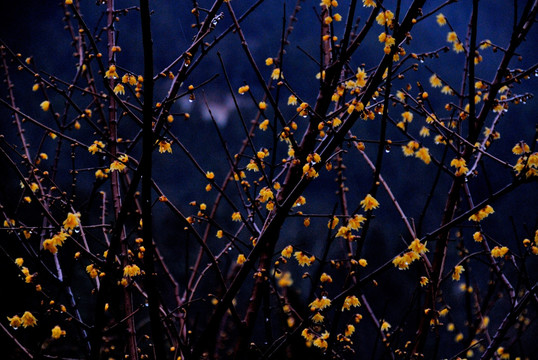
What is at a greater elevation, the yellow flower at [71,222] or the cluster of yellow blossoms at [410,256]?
the cluster of yellow blossoms at [410,256]

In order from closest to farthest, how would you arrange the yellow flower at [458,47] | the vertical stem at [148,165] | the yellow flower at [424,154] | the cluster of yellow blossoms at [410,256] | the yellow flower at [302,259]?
the vertical stem at [148,165] < the cluster of yellow blossoms at [410,256] < the yellow flower at [302,259] < the yellow flower at [424,154] < the yellow flower at [458,47]

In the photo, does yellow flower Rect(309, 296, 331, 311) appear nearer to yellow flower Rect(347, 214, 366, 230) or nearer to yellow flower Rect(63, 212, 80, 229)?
yellow flower Rect(347, 214, 366, 230)

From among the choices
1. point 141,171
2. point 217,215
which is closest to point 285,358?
point 217,215

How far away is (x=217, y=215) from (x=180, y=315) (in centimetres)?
165

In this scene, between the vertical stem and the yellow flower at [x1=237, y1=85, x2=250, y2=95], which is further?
the yellow flower at [x1=237, y1=85, x2=250, y2=95]

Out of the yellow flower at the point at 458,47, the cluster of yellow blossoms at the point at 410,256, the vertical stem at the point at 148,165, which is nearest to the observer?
the vertical stem at the point at 148,165

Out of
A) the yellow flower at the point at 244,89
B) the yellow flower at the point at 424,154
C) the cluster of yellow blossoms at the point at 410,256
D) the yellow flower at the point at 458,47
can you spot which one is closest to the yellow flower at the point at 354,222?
the cluster of yellow blossoms at the point at 410,256

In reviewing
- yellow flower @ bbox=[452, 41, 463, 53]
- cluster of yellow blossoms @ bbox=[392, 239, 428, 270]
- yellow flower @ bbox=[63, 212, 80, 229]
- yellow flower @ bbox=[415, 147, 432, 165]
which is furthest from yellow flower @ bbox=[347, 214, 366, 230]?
yellow flower @ bbox=[452, 41, 463, 53]

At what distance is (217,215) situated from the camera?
15.0ft

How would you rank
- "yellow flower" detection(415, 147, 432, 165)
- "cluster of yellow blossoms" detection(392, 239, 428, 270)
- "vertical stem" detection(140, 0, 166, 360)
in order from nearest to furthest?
"vertical stem" detection(140, 0, 166, 360)
"cluster of yellow blossoms" detection(392, 239, 428, 270)
"yellow flower" detection(415, 147, 432, 165)

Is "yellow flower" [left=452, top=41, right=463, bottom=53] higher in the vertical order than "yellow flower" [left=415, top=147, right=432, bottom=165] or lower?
higher

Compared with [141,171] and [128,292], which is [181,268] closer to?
[128,292]

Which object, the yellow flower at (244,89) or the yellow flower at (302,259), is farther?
the yellow flower at (244,89)

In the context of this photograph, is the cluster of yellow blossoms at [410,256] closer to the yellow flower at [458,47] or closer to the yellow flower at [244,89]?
the yellow flower at [244,89]
